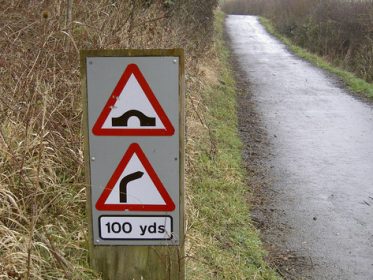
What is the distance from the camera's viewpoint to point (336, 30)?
75.2 ft

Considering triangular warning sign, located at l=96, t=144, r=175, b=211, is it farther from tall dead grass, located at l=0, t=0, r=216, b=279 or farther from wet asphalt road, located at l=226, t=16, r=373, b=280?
wet asphalt road, located at l=226, t=16, r=373, b=280

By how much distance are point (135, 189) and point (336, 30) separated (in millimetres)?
22037

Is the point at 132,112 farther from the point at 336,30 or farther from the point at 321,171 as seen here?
the point at 336,30

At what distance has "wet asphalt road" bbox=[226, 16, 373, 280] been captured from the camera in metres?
→ 4.77

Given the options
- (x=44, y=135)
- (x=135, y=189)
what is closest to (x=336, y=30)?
(x=44, y=135)

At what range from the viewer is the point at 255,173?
22.0 ft

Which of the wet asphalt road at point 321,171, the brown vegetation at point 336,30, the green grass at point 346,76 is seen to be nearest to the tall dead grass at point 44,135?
the wet asphalt road at point 321,171

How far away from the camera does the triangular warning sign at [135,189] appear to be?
8.04 ft

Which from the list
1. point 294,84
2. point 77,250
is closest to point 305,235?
point 77,250

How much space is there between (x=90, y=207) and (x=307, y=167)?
4.94 metres

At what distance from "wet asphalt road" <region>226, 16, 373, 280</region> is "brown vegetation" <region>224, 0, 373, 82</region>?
5.30m

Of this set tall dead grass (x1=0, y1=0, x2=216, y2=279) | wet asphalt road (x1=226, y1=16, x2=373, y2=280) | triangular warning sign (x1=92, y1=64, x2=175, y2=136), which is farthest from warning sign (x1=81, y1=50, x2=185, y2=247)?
wet asphalt road (x1=226, y1=16, x2=373, y2=280)

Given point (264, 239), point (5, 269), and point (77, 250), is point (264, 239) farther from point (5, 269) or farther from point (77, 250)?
point (5, 269)

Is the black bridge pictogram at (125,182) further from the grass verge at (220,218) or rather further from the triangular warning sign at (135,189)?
the grass verge at (220,218)
